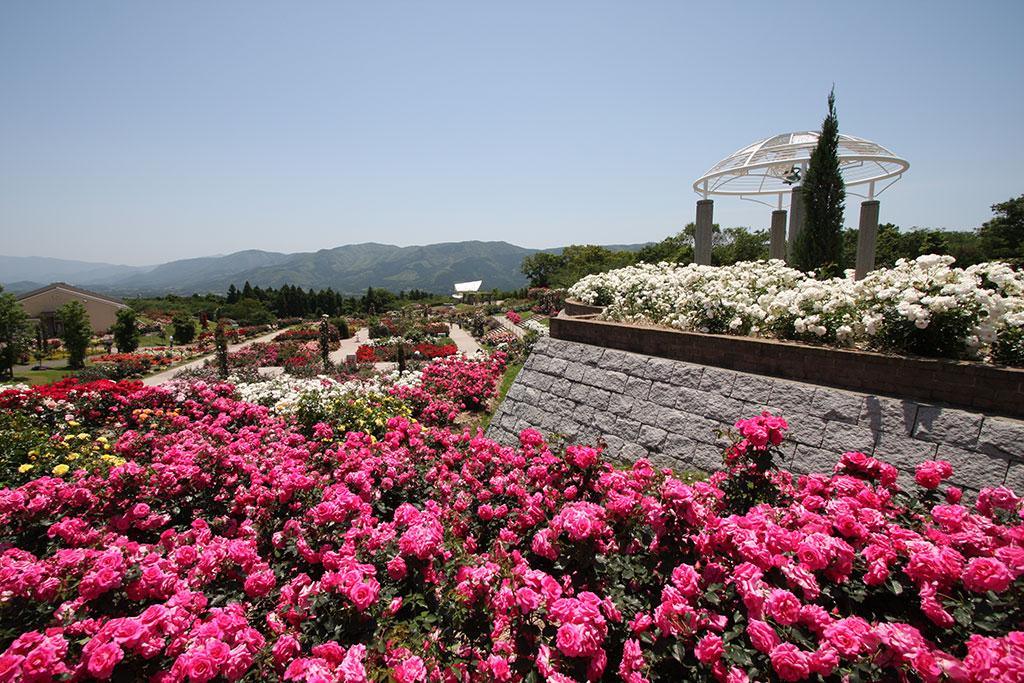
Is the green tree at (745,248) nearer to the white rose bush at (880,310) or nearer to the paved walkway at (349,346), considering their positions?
the paved walkway at (349,346)

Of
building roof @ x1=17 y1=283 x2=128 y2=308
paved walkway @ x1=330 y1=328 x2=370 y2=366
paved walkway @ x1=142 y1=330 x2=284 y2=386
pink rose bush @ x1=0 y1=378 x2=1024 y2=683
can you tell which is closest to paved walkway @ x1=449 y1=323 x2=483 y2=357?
paved walkway @ x1=330 y1=328 x2=370 y2=366

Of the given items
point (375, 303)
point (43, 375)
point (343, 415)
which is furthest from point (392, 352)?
point (375, 303)

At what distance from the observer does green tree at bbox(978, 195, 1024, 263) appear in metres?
24.8

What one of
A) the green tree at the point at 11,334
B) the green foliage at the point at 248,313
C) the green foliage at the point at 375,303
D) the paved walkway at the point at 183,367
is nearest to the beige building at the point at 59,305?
the green foliage at the point at 248,313

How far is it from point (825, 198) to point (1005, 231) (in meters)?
24.7

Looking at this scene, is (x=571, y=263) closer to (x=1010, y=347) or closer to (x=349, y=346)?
(x=349, y=346)

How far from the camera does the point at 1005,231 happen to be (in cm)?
2644

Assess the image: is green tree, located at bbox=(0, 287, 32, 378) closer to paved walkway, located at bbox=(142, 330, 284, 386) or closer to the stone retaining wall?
paved walkway, located at bbox=(142, 330, 284, 386)

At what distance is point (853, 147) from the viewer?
43.1 ft

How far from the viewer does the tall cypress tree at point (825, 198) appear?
40.3 ft

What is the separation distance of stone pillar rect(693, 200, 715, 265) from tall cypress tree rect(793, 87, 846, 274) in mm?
2449

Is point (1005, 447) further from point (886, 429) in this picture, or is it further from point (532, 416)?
point (532, 416)

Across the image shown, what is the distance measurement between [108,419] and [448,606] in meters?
7.70

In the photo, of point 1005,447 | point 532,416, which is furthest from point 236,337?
point 1005,447
